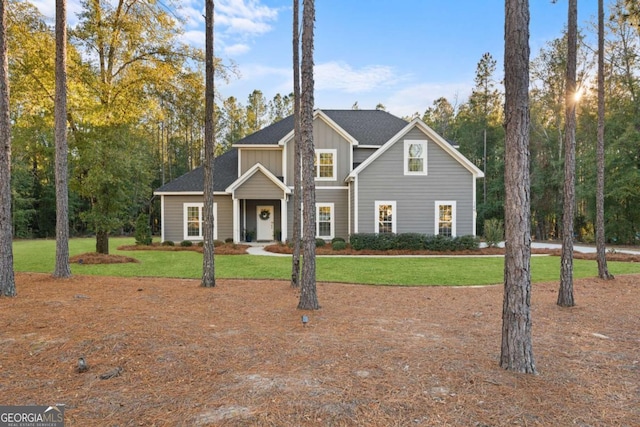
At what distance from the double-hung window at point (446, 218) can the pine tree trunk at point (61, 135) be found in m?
14.8

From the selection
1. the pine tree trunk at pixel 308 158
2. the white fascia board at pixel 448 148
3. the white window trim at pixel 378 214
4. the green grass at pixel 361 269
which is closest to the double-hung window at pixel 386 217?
the white window trim at pixel 378 214

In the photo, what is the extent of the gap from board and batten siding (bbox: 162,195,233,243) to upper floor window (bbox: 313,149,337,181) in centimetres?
540

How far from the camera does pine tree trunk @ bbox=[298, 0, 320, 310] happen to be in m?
6.00

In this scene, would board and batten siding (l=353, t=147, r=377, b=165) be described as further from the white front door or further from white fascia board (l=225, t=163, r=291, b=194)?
the white front door

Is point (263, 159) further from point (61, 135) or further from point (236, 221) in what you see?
point (61, 135)

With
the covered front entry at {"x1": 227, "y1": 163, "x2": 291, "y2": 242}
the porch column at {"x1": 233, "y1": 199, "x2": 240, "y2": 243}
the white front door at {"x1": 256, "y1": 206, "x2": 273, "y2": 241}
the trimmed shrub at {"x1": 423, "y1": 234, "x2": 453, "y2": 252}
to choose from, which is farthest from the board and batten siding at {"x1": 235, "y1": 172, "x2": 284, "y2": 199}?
the trimmed shrub at {"x1": 423, "y1": 234, "x2": 453, "y2": 252}

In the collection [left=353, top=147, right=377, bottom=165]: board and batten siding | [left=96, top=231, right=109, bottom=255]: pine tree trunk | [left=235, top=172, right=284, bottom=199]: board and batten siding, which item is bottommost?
[left=96, top=231, right=109, bottom=255]: pine tree trunk

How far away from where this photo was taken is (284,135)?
67.7 feet

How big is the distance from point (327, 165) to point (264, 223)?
513 cm

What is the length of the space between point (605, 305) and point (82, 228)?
136 feet

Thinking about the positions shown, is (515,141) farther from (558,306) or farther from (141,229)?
(141,229)

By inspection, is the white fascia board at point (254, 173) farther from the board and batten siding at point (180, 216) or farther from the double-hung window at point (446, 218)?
the double-hung window at point (446, 218)

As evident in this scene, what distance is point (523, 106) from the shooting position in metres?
3.62

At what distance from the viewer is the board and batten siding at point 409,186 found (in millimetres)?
17234
